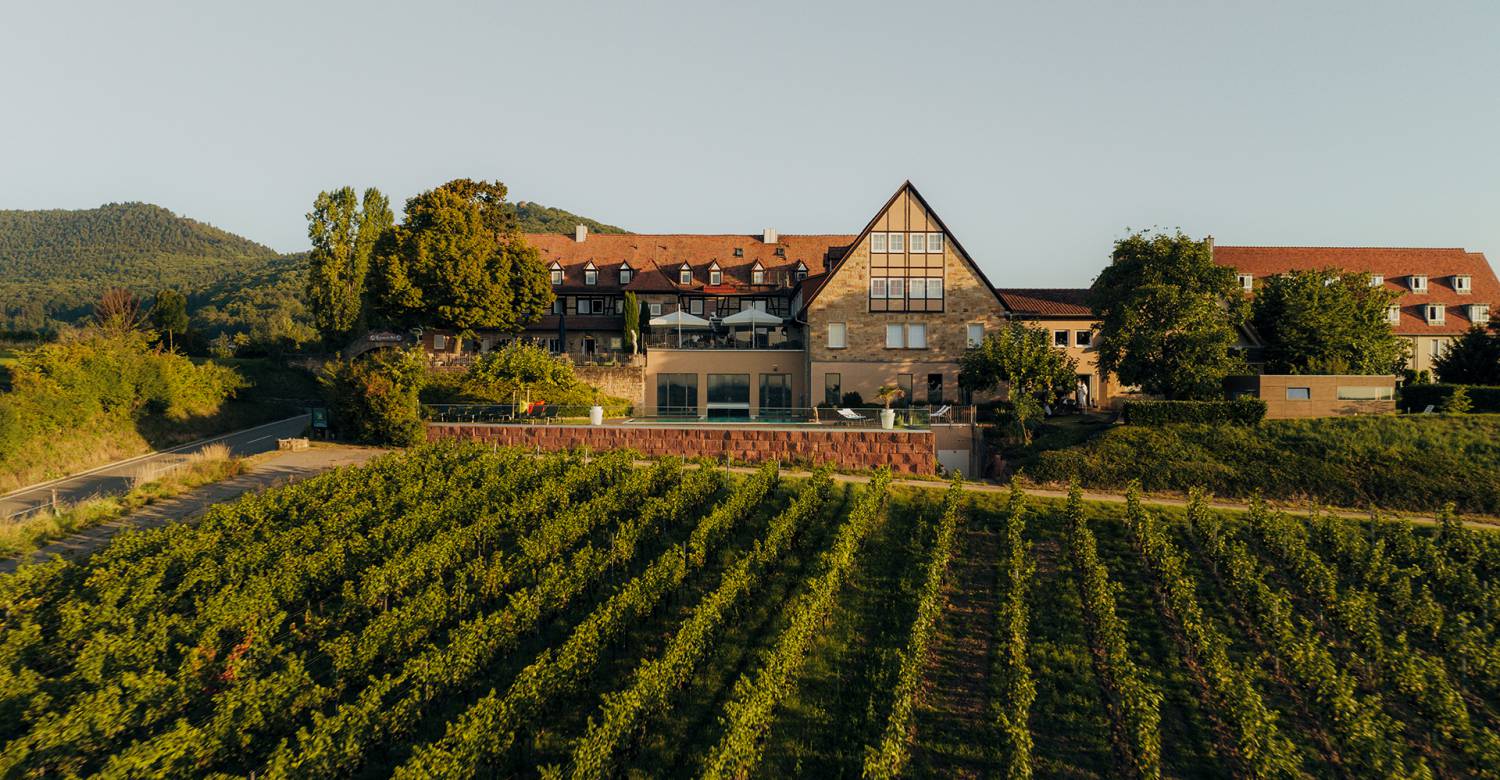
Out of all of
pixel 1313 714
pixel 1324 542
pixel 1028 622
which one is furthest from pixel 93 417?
pixel 1324 542

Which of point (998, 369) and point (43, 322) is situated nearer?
point (998, 369)

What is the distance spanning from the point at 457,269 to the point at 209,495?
715 inches

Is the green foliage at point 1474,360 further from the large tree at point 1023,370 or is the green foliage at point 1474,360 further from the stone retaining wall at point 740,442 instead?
→ the stone retaining wall at point 740,442

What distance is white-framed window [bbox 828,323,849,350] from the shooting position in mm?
38438

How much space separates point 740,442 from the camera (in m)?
28.4

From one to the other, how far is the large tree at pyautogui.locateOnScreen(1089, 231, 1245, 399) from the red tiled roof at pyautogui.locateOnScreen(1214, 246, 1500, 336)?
1588cm

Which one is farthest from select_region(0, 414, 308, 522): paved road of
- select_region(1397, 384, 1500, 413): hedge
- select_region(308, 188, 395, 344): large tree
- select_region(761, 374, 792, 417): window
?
select_region(1397, 384, 1500, 413): hedge

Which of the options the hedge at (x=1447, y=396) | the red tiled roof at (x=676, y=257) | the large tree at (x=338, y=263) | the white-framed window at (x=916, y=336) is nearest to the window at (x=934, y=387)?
the white-framed window at (x=916, y=336)

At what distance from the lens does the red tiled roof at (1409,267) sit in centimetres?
4303

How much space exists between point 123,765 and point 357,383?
23.4 m

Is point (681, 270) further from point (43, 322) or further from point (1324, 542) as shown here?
point (43, 322)

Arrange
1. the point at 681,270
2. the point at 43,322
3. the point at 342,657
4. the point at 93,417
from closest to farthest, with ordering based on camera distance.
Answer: the point at 342,657 → the point at 93,417 → the point at 681,270 → the point at 43,322

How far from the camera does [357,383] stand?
30047 millimetres

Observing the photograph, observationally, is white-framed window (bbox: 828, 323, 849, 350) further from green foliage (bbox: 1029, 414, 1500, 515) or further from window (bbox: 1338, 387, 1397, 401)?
window (bbox: 1338, 387, 1397, 401)
